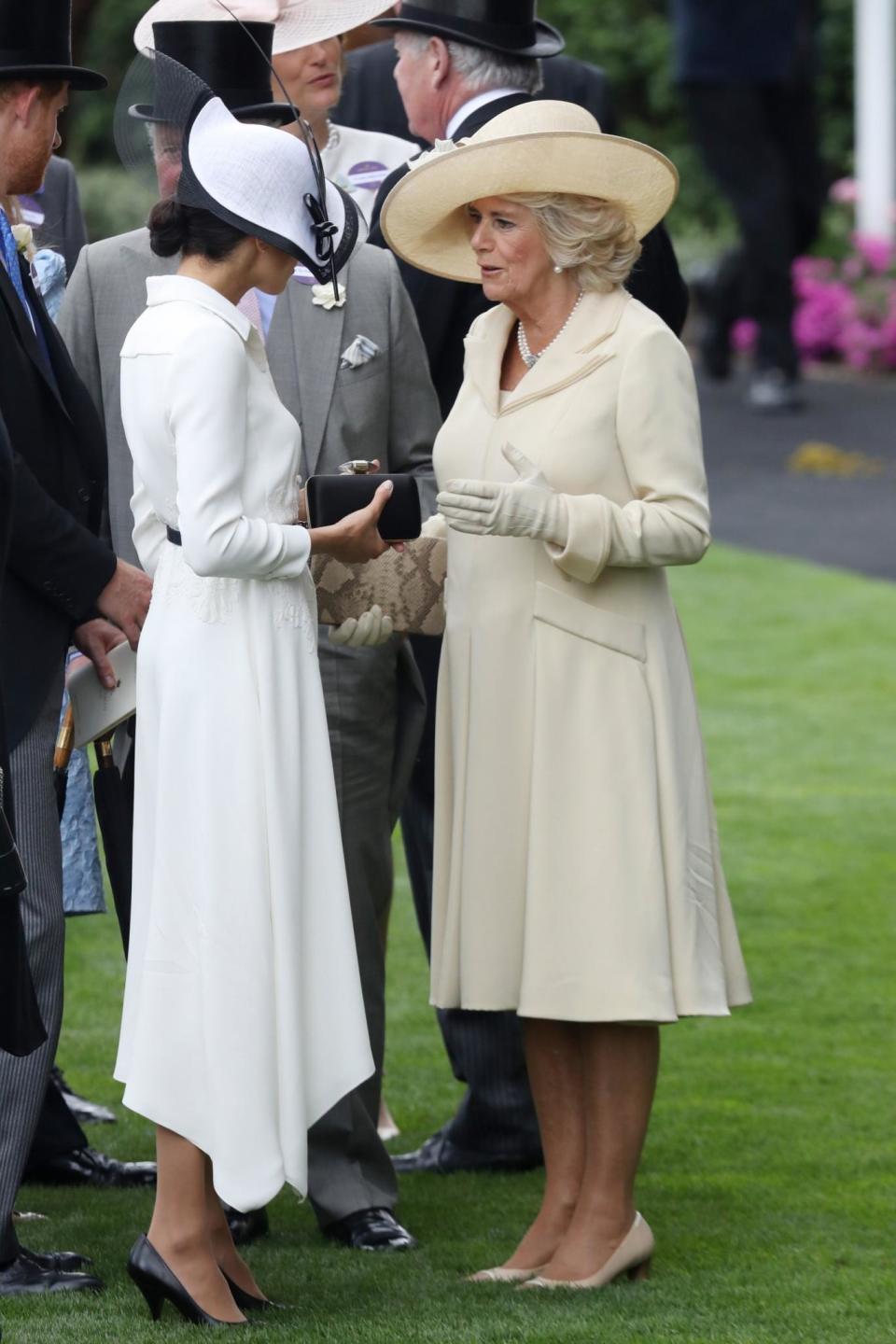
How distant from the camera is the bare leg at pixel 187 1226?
12.2ft

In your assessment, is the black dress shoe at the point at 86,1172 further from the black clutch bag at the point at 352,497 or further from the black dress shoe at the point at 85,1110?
the black clutch bag at the point at 352,497

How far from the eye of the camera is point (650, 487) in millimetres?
3930

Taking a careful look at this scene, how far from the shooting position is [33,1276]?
401cm

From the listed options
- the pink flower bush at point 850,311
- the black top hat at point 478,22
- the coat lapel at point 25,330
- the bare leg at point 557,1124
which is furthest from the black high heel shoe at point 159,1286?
the pink flower bush at point 850,311

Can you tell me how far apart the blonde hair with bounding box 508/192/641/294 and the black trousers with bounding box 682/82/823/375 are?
1127 cm

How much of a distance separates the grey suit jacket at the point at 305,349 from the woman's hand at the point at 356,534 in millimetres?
552

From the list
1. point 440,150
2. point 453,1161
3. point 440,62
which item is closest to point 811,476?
point 440,62

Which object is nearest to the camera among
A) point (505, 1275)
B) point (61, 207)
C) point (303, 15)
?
point (505, 1275)

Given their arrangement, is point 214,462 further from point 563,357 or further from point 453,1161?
point 453,1161

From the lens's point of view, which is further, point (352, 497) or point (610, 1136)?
point (610, 1136)

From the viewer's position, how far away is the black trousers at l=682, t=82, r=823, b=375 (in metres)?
15.3

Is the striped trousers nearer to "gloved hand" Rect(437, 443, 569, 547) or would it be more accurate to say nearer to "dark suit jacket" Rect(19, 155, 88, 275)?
"gloved hand" Rect(437, 443, 569, 547)

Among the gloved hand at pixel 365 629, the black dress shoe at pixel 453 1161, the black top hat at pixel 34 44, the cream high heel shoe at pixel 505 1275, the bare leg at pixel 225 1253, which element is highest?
the black top hat at pixel 34 44

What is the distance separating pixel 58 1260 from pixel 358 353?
5.76 feet
